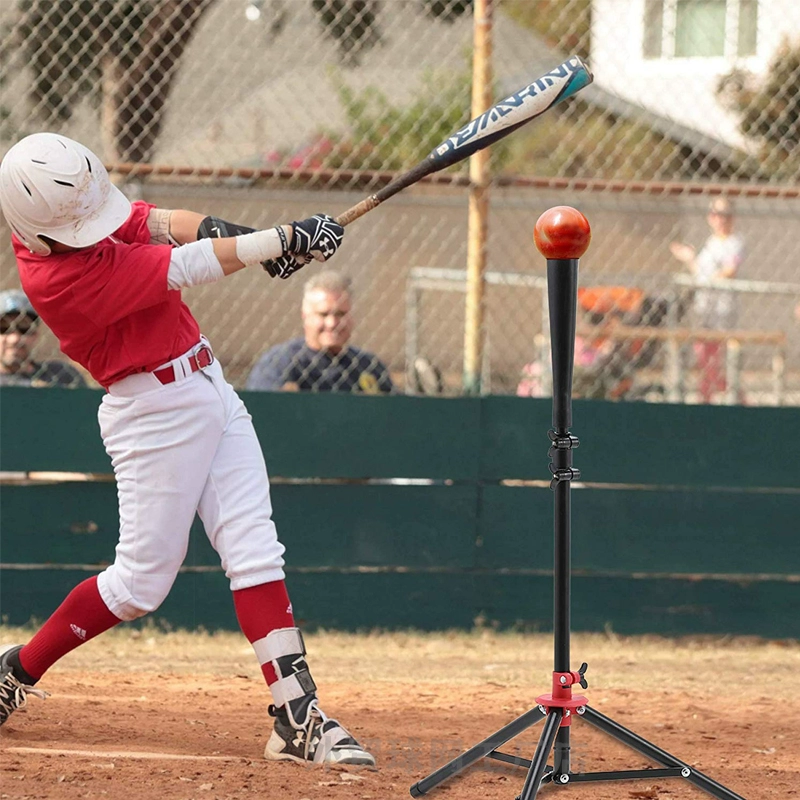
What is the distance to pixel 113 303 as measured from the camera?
324 centimetres

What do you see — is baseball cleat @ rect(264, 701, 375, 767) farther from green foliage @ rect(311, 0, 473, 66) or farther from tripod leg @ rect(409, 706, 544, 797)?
green foliage @ rect(311, 0, 473, 66)

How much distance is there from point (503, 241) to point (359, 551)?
30.8 feet

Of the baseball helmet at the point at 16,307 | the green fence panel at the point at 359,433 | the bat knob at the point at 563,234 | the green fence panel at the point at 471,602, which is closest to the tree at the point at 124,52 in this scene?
the baseball helmet at the point at 16,307

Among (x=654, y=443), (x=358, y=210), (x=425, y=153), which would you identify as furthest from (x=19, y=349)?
(x=425, y=153)

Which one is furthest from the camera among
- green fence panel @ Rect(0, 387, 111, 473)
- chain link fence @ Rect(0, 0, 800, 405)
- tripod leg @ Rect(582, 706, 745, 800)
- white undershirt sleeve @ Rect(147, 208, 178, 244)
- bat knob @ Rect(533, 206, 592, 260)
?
chain link fence @ Rect(0, 0, 800, 405)

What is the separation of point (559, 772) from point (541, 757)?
0.24m

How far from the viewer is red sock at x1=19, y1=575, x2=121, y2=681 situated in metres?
3.59

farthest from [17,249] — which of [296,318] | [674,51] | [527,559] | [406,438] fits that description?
[674,51]

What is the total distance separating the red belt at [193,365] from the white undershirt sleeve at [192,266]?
11.3 inches

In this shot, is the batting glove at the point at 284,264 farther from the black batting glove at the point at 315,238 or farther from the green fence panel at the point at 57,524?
the green fence panel at the point at 57,524

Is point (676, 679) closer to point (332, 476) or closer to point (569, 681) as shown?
point (332, 476)

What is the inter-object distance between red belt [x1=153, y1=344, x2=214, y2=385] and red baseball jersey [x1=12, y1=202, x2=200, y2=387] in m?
0.02

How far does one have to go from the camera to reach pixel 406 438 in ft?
17.5

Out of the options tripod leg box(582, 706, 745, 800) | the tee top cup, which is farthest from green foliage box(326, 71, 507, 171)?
tripod leg box(582, 706, 745, 800)
